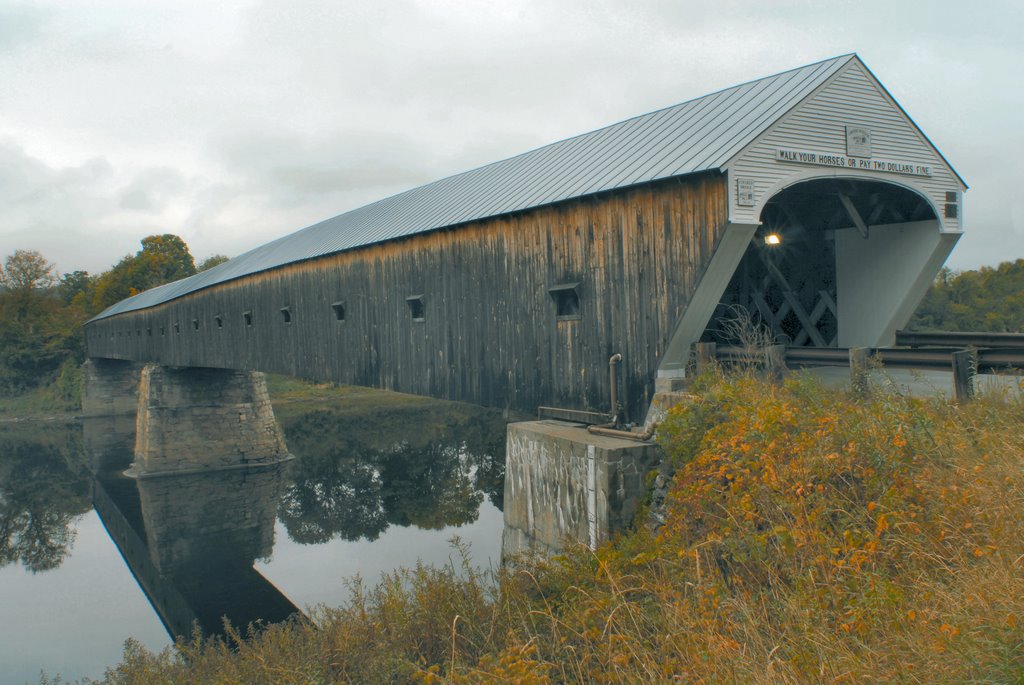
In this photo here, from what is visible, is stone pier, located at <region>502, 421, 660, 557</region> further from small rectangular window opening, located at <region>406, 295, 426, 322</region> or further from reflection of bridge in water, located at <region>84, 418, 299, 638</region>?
reflection of bridge in water, located at <region>84, 418, 299, 638</region>

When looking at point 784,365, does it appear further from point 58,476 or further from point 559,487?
point 58,476

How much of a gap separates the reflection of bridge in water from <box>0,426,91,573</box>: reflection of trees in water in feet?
2.70

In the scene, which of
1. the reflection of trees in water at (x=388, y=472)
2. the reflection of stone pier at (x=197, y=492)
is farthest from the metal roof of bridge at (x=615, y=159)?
the reflection of trees in water at (x=388, y=472)

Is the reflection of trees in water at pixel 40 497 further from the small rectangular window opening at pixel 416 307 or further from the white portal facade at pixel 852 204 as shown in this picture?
the white portal facade at pixel 852 204

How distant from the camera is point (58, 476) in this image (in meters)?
26.3

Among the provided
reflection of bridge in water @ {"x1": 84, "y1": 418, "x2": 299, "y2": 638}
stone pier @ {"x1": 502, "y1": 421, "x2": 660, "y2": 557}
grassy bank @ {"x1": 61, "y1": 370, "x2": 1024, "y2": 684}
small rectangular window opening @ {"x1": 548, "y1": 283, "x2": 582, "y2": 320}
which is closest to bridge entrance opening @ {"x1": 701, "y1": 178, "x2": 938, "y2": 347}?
small rectangular window opening @ {"x1": 548, "y1": 283, "x2": 582, "y2": 320}

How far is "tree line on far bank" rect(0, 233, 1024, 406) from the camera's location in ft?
86.9

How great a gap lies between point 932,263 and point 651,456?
14.1 feet

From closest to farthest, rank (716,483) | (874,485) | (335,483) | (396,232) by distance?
(874,485)
(716,483)
(396,232)
(335,483)

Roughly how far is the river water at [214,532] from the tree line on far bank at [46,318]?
1542 centimetres

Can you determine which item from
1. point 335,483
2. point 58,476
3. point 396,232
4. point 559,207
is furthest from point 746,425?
point 58,476

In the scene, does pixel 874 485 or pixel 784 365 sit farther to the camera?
pixel 784 365

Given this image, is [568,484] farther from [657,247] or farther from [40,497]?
[40,497]

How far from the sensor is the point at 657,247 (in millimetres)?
7230
